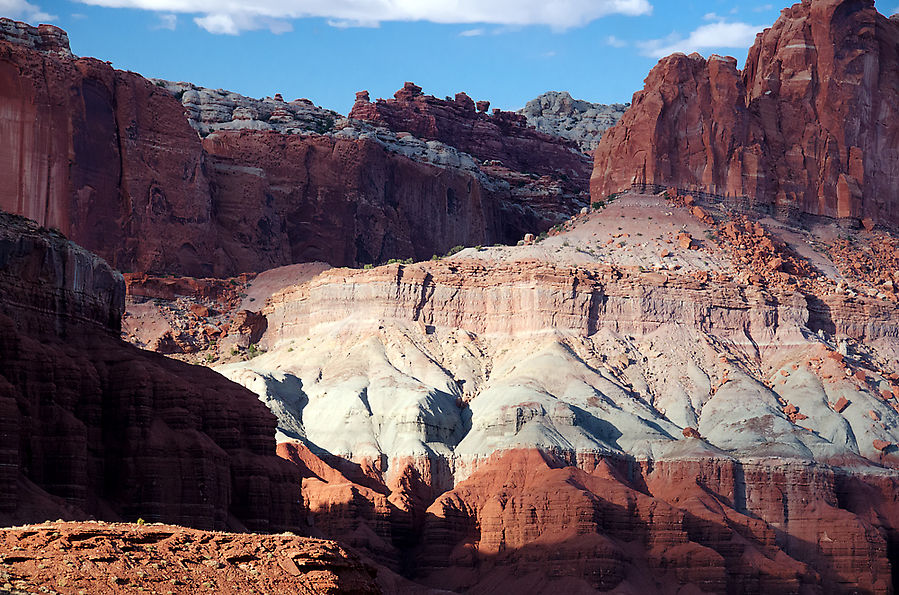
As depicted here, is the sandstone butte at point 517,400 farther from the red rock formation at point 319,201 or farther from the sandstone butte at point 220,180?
the red rock formation at point 319,201

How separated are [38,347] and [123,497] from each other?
5.36 m

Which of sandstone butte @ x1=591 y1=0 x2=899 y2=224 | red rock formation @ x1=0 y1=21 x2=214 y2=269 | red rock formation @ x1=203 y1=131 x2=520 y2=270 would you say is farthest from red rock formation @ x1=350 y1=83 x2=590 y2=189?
sandstone butte @ x1=591 y1=0 x2=899 y2=224

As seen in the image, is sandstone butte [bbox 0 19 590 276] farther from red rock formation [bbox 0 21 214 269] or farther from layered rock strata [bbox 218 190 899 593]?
layered rock strata [bbox 218 190 899 593]

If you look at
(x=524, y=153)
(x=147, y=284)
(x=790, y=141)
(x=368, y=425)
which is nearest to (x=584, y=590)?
(x=368, y=425)

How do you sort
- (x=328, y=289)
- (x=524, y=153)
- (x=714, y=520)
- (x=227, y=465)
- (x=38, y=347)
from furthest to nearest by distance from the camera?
(x=524, y=153) → (x=328, y=289) → (x=714, y=520) → (x=227, y=465) → (x=38, y=347)

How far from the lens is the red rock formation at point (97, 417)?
53938mm

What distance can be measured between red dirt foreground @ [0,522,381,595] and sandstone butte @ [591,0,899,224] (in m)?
83.8

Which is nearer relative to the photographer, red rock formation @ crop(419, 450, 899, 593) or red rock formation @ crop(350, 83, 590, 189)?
red rock formation @ crop(419, 450, 899, 593)

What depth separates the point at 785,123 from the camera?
132 m

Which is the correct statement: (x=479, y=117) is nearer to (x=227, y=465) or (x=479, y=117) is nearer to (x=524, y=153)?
(x=524, y=153)

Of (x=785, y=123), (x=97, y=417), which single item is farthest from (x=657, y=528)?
(x=785, y=123)

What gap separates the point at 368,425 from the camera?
97375mm

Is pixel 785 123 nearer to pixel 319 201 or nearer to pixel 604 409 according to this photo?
pixel 319 201

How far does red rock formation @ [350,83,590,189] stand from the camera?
164 metres
